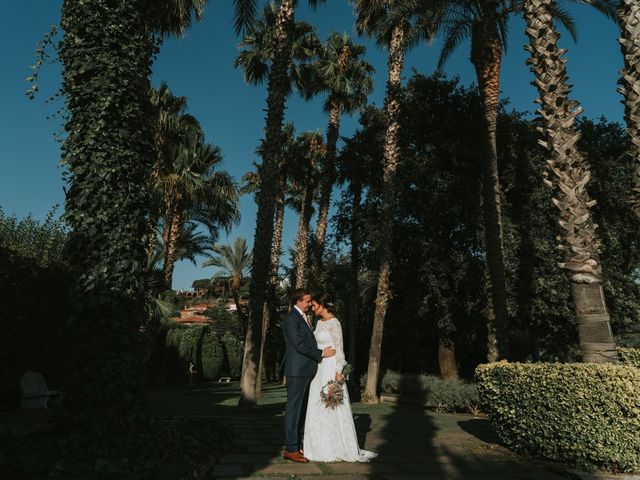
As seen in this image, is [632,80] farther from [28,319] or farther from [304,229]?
[304,229]

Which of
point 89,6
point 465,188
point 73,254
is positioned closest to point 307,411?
point 73,254

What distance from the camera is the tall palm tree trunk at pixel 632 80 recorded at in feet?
22.8

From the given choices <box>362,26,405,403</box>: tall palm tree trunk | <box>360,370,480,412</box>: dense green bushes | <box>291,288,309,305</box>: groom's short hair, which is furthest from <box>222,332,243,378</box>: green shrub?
<box>291,288,309,305</box>: groom's short hair

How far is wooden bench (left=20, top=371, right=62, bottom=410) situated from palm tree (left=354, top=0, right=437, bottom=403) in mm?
8425

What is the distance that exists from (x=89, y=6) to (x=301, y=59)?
16.8 m

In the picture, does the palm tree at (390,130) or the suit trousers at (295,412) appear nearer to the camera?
the suit trousers at (295,412)

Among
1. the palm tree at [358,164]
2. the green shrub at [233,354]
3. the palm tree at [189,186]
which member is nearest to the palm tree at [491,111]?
the palm tree at [358,164]

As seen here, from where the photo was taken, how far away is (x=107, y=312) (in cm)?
594

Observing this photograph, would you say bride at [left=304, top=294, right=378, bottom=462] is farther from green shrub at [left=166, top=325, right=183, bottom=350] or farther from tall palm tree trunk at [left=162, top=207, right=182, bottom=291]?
green shrub at [left=166, top=325, right=183, bottom=350]

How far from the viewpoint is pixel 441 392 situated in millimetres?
13531

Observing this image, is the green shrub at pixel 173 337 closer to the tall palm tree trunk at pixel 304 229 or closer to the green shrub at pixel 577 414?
the tall palm tree trunk at pixel 304 229

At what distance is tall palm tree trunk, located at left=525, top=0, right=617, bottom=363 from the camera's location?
6.45 meters

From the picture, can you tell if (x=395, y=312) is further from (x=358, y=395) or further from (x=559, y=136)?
(x=559, y=136)

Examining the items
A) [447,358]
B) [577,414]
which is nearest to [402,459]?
[577,414]
